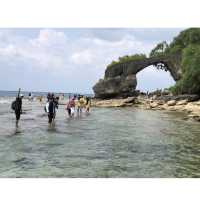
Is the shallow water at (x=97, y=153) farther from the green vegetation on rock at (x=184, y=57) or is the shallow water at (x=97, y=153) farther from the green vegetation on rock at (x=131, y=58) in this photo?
the green vegetation on rock at (x=131, y=58)

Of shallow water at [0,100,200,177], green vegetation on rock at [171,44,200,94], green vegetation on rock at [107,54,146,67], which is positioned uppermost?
green vegetation on rock at [107,54,146,67]

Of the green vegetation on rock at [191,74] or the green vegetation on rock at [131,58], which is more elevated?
the green vegetation on rock at [131,58]

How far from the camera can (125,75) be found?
60.3m

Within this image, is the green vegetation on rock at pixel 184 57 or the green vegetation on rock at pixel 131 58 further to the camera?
→ the green vegetation on rock at pixel 131 58

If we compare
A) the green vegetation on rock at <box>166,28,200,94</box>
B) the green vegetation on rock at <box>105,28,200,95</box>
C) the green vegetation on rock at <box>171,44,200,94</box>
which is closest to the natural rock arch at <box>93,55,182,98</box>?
the green vegetation on rock at <box>105,28,200,95</box>

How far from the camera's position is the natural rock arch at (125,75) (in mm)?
58312

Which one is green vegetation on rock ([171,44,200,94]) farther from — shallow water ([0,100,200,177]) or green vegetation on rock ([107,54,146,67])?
shallow water ([0,100,200,177])

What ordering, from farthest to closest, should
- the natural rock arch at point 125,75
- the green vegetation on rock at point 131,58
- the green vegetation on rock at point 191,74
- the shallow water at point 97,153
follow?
the green vegetation on rock at point 131,58
the natural rock arch at point 125,75
the green vegetation on rock at point 191,74
the shallow water at point 97,153

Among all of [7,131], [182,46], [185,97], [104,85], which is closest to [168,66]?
[182,46]

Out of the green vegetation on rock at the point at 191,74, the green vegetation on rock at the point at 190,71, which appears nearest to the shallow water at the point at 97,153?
the green vegetation on rock at the point at 191,74

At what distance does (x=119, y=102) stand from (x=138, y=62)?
997 centimetres

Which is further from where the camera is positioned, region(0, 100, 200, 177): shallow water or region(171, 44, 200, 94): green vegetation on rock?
region(171, 44, 200, 94): green vegetation on rock

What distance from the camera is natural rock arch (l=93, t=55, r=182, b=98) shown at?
58.3 metres
